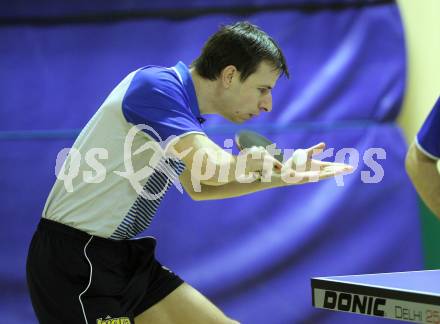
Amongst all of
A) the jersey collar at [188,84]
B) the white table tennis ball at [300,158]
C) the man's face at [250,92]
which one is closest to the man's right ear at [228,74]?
the man's face at [250,92]

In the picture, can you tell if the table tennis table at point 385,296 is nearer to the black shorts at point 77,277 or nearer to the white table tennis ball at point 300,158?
the white table tennis ball at point 300,158

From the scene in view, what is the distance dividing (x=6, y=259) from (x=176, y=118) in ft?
7.32

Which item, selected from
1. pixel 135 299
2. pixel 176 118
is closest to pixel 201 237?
pixel 135 299

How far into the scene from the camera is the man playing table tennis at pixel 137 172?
88.0 inches

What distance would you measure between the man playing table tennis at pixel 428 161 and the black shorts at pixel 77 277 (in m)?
1.05

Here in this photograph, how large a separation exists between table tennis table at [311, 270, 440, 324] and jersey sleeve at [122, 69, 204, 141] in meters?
0.62

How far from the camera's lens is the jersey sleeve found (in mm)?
2209

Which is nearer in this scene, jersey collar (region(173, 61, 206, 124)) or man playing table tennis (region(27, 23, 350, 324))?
man playing table tennis (region(27, 23, 350, 324))

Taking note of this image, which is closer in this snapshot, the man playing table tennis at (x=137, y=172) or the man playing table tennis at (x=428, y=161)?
the man playing table tennis at (x=137, y=172)

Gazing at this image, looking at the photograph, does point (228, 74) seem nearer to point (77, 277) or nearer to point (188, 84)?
point (188, 84)

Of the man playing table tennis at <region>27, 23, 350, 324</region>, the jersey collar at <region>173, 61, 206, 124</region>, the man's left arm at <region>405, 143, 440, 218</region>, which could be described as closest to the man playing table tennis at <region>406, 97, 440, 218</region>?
the man's left arm at <region>405, 143, 440, 218</region>

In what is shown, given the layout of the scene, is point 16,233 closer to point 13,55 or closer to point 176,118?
point 13,55

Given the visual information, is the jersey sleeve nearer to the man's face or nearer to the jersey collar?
the jersey collar

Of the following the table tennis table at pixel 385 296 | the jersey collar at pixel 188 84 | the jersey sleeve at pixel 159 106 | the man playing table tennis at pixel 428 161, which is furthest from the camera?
the man playing table tennis at pixel 428 161
